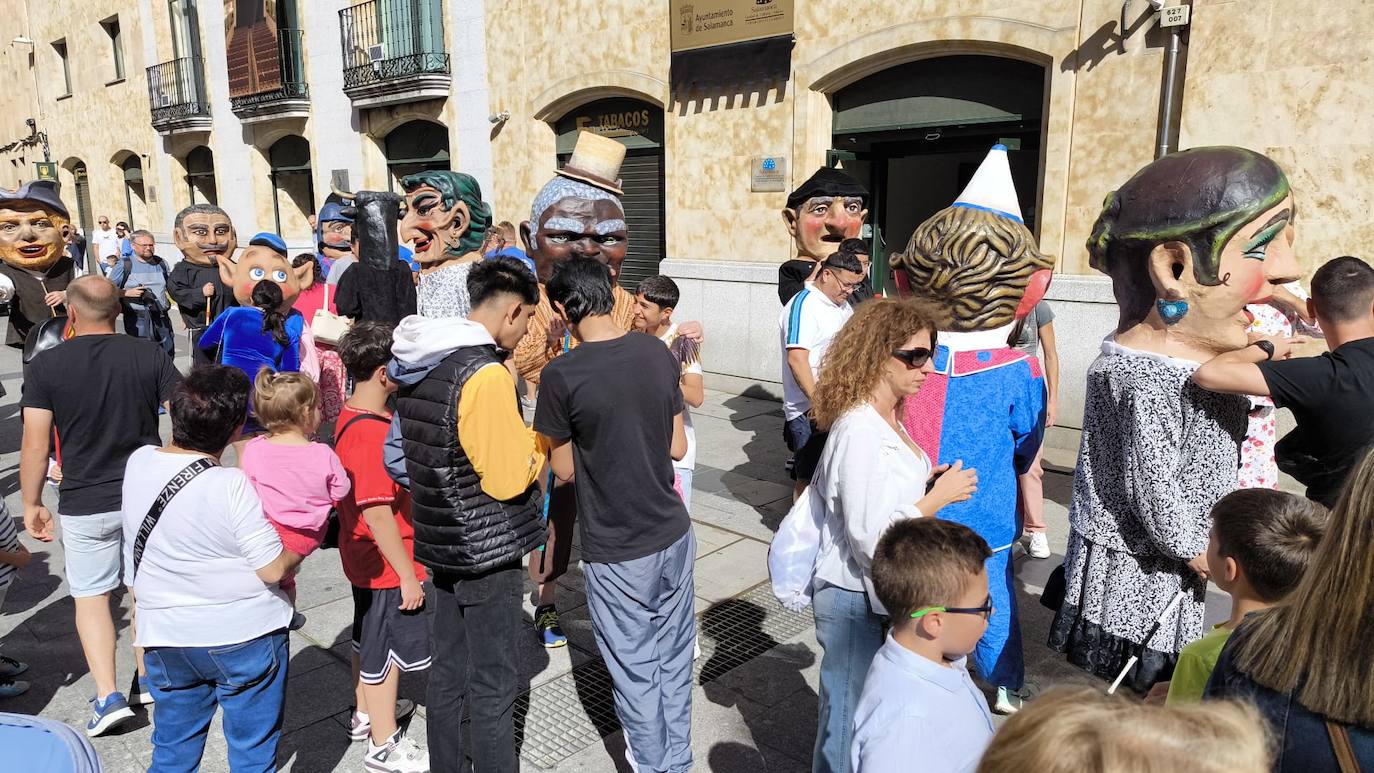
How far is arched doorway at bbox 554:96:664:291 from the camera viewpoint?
34.2 feet

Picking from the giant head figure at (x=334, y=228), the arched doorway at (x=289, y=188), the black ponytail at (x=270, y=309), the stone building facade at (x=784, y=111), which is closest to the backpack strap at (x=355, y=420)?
the black ponytail at (x=270, y=309)

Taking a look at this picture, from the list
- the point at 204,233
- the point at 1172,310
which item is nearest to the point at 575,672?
the point at 1172,310

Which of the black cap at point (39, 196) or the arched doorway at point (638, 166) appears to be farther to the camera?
the arched doorway at point (638, 166)

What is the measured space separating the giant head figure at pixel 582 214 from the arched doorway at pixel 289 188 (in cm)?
1425

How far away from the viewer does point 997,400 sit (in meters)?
2.99

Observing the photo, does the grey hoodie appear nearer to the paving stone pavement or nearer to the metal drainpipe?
the paving stone pavement

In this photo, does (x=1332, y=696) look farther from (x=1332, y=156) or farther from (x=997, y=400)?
(x=1332, y=156)

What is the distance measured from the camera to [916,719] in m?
1.78

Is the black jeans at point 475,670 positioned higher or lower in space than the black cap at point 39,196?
lower

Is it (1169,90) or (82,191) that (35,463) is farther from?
(82,191)

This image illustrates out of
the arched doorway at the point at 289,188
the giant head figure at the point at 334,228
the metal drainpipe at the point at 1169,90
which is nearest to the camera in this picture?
the metal drainpipe at the point at 1169,90

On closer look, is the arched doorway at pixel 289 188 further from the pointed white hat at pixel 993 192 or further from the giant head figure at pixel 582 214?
the pointed white hat at pixel 993 192

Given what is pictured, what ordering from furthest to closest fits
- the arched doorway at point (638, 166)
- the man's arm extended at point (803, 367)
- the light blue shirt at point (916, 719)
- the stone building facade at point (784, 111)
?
the arched doorway at point (638, 166) → the stone building facade at point (784, 111) → the man's arm extended at point (803, 367) → the light blue shirt at point (916, 719)

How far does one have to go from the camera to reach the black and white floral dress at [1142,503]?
2.50 metres
